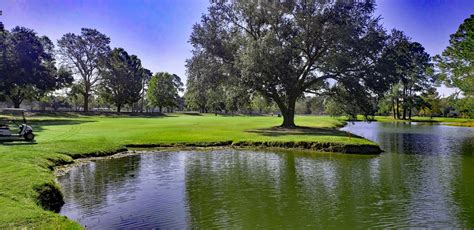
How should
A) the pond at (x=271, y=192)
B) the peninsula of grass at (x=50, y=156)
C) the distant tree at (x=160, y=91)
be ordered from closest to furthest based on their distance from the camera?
the peninsula of grass at (x=50, y=156) → the pond at (x=271, y=192) → the distant tree at (x=160, y=91)

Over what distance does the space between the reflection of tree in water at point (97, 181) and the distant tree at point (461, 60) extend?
41.3 m

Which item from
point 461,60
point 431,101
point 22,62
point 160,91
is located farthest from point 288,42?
point 160,91

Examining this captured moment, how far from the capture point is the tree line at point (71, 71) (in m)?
68.6

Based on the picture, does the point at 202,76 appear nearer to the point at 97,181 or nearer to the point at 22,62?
the point at 97,181

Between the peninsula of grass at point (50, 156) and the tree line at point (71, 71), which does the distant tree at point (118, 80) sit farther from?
the peninsula of grass at point (50, 156)

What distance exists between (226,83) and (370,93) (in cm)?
1622

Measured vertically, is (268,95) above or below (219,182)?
above

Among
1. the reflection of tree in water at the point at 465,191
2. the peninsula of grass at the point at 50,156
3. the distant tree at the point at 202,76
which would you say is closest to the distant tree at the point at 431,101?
the distant tree at the point at 202,76

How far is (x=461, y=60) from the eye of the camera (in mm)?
51438

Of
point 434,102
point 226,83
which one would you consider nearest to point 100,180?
point 226,83

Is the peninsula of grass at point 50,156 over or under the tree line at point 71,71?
under

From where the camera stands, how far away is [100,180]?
18375 mm

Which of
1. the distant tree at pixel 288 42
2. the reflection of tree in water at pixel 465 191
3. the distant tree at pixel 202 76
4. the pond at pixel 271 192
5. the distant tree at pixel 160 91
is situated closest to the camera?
the pond at pixel 271 192

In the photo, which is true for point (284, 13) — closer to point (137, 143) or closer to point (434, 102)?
point (137, 143)
